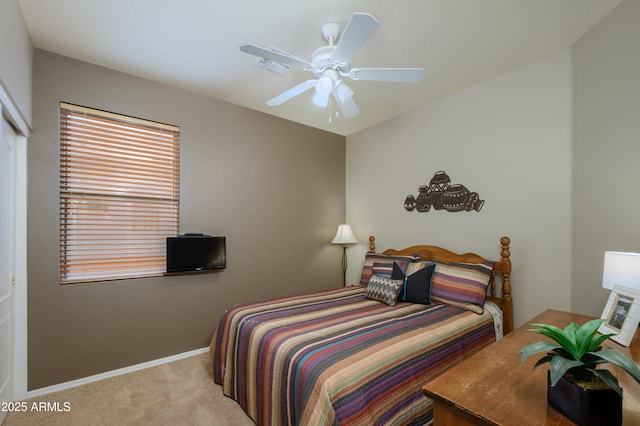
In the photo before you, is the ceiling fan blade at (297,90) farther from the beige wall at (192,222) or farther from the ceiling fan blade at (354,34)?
the beige wall at (192,222)

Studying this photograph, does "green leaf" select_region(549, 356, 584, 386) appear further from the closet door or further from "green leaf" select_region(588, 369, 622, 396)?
the closet door

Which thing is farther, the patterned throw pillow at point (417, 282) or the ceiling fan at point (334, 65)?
the patterned throw pillow at point (417, 282)

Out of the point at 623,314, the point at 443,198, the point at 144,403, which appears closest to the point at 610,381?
the point at 623,314

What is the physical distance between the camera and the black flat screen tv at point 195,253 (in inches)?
114

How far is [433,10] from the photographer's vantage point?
1958 millimetres

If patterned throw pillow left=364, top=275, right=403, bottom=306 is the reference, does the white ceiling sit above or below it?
above

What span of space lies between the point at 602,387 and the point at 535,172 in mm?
2222

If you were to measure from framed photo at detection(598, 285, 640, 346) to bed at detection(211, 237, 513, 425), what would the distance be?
2.69ft

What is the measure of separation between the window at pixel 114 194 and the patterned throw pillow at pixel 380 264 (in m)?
2.14

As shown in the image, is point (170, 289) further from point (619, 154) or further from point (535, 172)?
point (619, 154)

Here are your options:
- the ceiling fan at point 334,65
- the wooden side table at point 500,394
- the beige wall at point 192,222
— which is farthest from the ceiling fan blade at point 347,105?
the wooden side table at point 500,394

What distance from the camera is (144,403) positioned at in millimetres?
2238

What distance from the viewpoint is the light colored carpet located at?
2.03 meters

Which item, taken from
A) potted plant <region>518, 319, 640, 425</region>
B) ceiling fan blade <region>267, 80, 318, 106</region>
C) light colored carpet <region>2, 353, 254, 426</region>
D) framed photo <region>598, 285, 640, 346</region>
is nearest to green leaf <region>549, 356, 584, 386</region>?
potted plant <region>518, 319, 640, 425</region>
